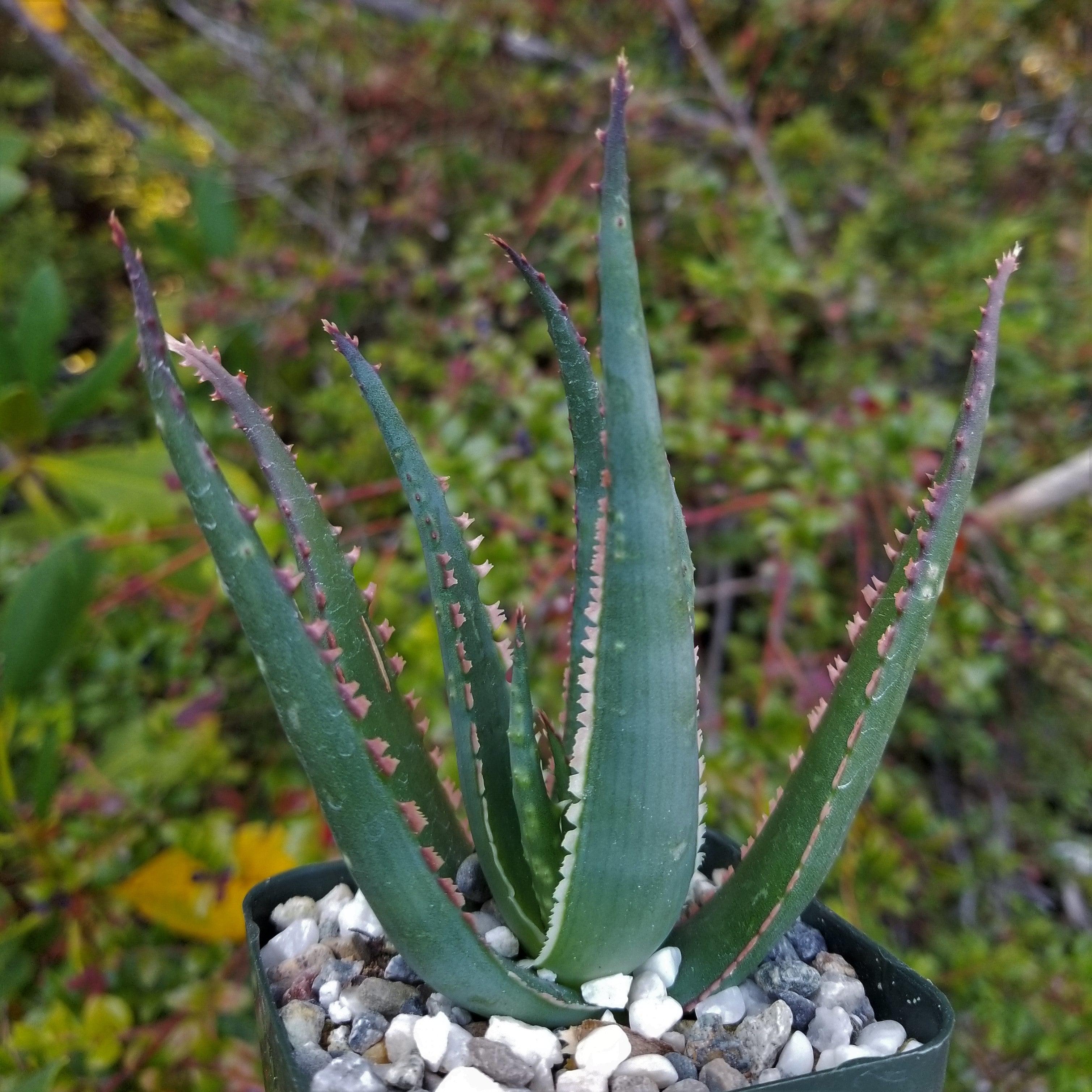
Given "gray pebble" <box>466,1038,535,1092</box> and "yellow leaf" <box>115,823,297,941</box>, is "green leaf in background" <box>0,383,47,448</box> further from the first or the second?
"gray pebble" <box>466,1038,535,1092</box>

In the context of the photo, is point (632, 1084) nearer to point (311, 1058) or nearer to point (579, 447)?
point (311, 1058)

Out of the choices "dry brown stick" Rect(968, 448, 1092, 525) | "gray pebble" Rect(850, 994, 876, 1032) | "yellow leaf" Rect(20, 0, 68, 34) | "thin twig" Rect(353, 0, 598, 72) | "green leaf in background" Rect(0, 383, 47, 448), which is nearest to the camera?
"gray pebble" Rect(850, 994, 876, 1032)

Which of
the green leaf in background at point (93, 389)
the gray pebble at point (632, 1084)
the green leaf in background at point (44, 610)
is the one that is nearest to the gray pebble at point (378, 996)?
the gray pebble at point (632, 1084)

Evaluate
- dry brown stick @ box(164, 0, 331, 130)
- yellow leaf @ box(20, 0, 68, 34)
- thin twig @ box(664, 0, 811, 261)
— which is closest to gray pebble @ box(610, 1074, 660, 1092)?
thin twig @ box(664, 0, 811, 261)

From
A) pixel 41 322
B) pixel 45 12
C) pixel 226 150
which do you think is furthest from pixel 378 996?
pixel 45 12

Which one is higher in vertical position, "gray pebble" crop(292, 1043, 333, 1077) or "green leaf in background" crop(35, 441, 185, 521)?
"green leaf in background" crop(35, 441, 185, 521)
